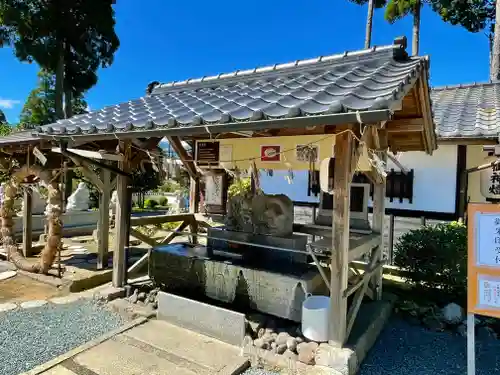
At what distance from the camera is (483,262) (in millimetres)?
3066

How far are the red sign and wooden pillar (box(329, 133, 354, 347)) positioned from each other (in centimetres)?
126

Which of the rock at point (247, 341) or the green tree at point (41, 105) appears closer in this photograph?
the rock at point (247, 341)

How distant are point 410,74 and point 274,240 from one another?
10.2 ft

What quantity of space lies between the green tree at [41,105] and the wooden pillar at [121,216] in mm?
18467

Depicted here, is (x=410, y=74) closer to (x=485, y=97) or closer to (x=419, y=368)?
(x=419, y=368)

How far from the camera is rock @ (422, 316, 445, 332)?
5.02m

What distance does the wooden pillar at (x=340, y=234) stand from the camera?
11.9 ft

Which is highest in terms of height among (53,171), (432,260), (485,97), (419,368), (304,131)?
(485,97)

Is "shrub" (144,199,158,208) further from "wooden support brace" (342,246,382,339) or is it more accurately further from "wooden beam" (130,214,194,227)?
"wooden support brace" (342,246,382,339)

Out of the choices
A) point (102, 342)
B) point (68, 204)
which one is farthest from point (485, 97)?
point (68, 204)

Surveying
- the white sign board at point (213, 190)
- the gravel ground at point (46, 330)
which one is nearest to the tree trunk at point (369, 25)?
the white sign board at point (213, 190)

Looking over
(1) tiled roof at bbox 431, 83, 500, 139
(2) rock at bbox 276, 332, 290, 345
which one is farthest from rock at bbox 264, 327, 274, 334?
(1) tiled roof at bbox 431, 83, 500, 139

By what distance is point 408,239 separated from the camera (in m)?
6.30

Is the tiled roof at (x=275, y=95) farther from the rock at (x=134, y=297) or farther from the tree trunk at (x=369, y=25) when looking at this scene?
the tree trunk at (x=369, y=25)
